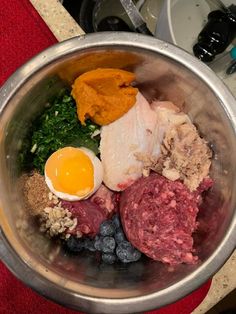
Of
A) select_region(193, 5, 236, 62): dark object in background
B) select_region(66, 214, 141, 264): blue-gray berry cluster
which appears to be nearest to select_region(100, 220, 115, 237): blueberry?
select_region(66, 214, 141, 264): blue-gray berry cluster

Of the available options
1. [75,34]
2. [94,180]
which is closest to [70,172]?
[94,180]

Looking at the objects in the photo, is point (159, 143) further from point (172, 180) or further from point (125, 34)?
point (125, 34)

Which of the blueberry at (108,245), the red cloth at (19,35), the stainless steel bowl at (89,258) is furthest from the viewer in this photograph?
the red cloth at (19,35)

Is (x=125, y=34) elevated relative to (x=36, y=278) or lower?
elevated

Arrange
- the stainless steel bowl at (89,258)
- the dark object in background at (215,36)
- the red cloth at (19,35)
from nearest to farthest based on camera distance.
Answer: the stainless steel bowl at (89,258) → the red cloth at (19,35) → the dark object in background at (215,36)

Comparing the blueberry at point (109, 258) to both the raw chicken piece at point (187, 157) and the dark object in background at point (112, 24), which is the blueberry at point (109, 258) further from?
the dark object in background at point (112, 24)

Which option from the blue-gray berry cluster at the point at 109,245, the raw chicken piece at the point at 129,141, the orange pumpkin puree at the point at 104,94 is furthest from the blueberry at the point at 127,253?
the orange pumpkin puree at the point at 104,94

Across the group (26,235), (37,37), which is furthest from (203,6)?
(26,235)

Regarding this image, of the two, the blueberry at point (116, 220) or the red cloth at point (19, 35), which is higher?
the red cloth at point (19, 35)
